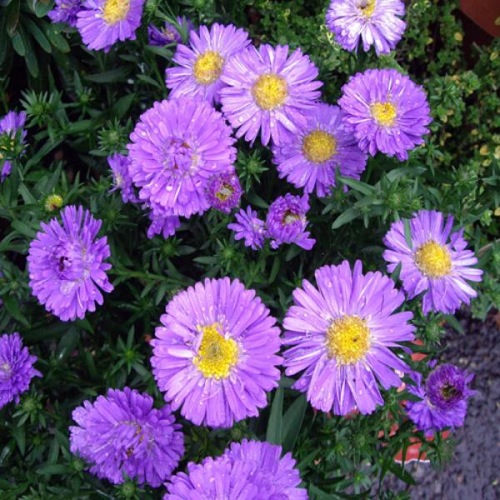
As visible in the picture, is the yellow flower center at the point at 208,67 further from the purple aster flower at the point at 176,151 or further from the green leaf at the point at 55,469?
the green leaf at the point at 55,469

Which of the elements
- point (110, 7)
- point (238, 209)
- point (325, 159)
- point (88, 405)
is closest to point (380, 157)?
point (325, 159)

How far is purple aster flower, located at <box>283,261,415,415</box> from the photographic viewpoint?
111 cm

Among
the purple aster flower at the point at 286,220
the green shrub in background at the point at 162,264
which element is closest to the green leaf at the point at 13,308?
the green shrub in background at the point at 162,264

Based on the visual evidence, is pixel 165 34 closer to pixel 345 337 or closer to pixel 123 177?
pixel 123 177

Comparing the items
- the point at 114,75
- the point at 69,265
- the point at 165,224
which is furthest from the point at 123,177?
the point at 114,75

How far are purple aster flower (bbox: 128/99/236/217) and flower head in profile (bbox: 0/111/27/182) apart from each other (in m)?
0.37

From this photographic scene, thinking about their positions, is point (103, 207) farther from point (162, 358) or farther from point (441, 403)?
point (441, 403)

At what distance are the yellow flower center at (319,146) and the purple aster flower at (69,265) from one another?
46 cm

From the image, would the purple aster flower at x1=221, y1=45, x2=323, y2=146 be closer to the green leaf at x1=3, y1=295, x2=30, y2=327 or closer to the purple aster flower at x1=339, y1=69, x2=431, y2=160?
the purple aster flower at x1=339, y1=69, x2=431, y2=160

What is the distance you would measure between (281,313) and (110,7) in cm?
71

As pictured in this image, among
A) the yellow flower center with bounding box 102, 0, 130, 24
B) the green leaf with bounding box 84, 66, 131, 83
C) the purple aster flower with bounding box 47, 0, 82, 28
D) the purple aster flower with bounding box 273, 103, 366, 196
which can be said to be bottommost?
the purple aster flower with bounding box 273, 103, 366, 196

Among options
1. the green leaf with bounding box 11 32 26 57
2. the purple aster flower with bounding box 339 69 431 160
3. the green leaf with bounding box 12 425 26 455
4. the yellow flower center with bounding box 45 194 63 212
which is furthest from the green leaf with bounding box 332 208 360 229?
the green leaf with bounding box 11 32 26 57

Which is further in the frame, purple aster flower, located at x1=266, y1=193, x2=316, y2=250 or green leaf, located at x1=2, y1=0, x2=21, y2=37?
green leaf, located at x1=2, y1=0, x2=21, y2=37

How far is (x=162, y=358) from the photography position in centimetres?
109
